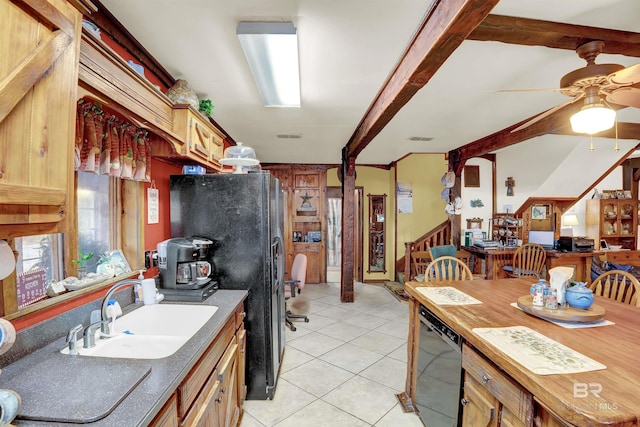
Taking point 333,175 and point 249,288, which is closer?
point 249,288

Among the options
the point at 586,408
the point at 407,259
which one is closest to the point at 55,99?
the point at 586,408

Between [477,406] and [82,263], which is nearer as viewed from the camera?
[477,406]

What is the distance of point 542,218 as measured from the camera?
5.35 meters

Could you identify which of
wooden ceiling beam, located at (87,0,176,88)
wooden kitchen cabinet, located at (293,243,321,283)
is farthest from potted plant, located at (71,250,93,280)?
wooden kitchen cabinet, located at (293,243,321,283)

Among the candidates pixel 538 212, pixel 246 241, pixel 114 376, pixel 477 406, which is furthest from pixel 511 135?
pixel 114 376

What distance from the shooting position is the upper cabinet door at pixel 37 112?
71 cm

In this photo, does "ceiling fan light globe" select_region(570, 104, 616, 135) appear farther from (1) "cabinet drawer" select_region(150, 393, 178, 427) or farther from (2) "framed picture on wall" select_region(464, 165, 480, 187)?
(2) "framed picture on wall" select_region(464, 165, 480, 187)

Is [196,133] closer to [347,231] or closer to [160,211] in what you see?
[160,211]

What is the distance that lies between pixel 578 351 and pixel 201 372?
5.31ft

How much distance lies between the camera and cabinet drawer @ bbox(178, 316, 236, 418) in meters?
1.12

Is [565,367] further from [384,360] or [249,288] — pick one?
[384,360]

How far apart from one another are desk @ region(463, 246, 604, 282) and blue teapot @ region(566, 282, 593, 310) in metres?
3.12

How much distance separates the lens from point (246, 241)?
220 cm

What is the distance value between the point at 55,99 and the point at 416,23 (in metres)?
1.67
